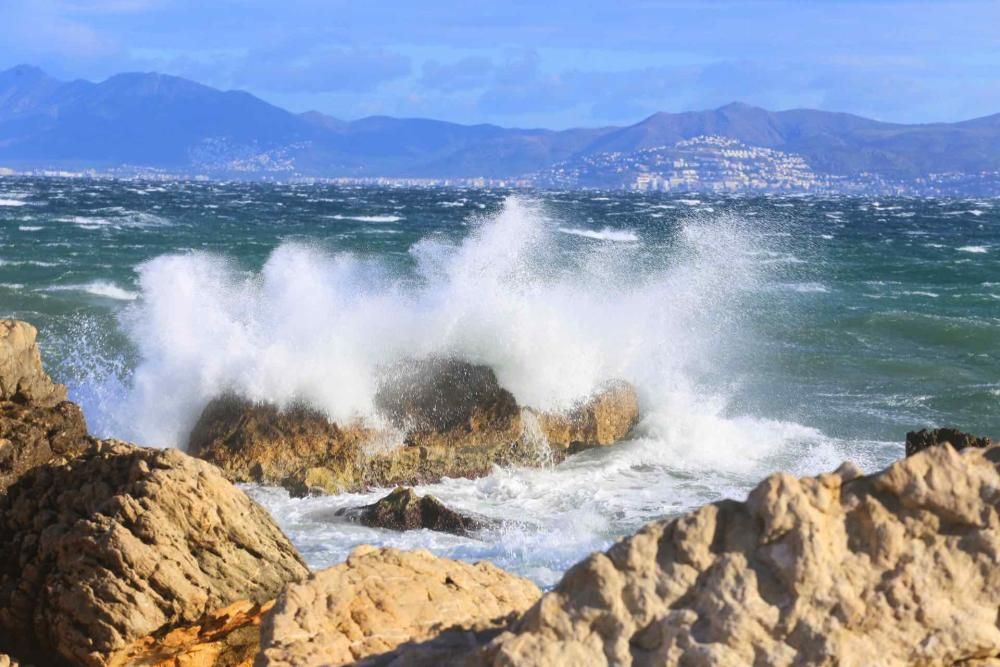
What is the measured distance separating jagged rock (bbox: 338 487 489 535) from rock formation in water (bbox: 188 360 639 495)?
38.1 inches

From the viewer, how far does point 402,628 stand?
13.9ft

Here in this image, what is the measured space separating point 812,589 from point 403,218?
2246 inches

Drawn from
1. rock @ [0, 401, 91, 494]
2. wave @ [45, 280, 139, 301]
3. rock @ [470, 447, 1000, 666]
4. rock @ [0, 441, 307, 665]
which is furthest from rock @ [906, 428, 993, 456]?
wave @ [45, 280, 139, 301]

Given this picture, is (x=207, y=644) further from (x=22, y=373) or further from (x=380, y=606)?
(x=22, y=373)

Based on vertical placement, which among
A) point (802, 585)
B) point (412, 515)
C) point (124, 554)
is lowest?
point (412, 515)

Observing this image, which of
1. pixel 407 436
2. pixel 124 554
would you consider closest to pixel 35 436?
pixel 124 554

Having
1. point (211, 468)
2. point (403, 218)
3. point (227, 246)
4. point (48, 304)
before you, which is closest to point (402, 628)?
point (211, 468)

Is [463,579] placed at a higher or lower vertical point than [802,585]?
lower

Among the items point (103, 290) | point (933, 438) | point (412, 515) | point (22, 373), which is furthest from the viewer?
point (103, 290)

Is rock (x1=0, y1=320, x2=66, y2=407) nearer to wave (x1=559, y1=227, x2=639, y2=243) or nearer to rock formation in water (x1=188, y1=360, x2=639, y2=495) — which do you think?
rock formation in water (x1=188, y1=360, x2=639, y2=495)

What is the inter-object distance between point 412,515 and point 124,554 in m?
4.44

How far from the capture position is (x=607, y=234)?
49.0 meters

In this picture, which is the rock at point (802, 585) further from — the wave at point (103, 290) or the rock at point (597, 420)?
the wave at point (103, 290)

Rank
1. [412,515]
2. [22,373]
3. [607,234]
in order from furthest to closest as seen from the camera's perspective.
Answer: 1. [607,234]
2. [412,515]
3. [22,373]
